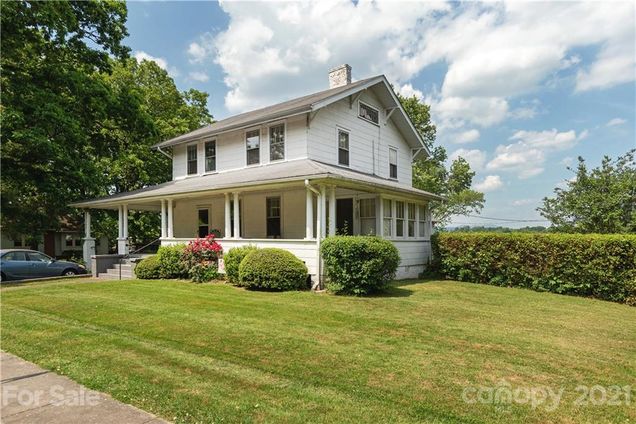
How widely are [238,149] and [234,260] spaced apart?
5934 mm

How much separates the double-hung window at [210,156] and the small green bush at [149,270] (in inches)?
201

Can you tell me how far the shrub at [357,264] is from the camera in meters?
9.73

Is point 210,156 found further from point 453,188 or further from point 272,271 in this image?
point 453,188

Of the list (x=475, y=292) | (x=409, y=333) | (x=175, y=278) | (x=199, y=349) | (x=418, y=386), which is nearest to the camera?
(x=418, y=386)

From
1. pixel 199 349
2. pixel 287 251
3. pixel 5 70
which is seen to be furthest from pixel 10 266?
pixel 199 349

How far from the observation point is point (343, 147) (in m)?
15.3

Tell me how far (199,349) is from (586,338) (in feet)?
19.6

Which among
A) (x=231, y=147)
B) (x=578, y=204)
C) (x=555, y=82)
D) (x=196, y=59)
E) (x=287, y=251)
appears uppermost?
(x=196, y=59)

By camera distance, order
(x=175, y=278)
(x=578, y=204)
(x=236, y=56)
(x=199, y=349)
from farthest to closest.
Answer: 1. (x=578, y=204)
2. (x=236, y=56)
3. (x=175, y=278)
4. (x=199, y=349)

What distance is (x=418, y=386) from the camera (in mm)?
3912

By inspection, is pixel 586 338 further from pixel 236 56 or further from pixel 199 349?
pixel 236 56

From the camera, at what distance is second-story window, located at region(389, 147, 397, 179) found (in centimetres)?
1800

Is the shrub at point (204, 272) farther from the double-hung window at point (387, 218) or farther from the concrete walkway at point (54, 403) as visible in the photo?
the concrete walkway at point (54, 403)

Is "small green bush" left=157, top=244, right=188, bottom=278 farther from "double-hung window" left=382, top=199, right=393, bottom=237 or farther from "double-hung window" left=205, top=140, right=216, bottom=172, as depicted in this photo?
"double-hung window" left=382, top=199, right=393, bottom=237
